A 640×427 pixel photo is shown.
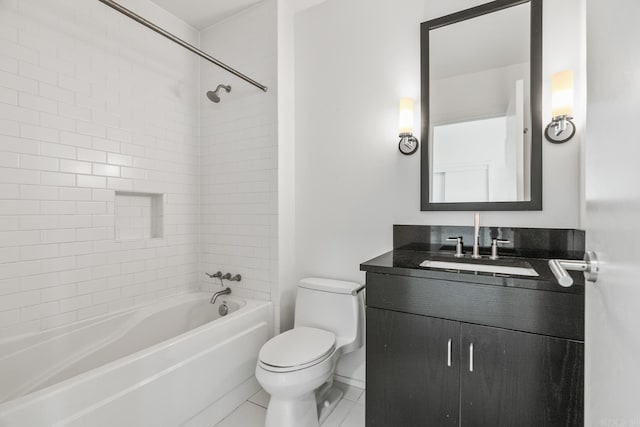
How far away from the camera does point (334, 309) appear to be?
5.97 feet

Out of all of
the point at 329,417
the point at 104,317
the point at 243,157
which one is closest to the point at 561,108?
the point at 243,157

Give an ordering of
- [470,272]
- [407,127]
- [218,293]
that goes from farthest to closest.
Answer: [218,293] < [407,127] < [470,272]

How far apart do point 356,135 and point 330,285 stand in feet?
3.29

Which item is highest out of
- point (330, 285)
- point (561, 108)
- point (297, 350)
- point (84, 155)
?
point (561, 108)

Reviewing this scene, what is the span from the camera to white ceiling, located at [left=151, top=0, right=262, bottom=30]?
2100 mm

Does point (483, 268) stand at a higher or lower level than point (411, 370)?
higher

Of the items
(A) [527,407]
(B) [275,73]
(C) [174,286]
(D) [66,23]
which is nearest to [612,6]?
(A) [527,407]

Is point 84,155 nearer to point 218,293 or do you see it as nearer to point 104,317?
point 104,317

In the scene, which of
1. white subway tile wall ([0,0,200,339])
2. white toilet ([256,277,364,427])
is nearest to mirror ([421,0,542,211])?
white toilet ([256,277,364,427])

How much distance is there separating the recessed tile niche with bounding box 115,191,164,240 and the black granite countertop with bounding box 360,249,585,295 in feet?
5.47

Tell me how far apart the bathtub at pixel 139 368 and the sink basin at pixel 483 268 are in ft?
3.85

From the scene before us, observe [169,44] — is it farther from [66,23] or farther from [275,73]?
[275,73]

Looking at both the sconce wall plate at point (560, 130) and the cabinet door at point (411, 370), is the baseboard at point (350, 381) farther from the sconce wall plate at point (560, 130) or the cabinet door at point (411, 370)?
the sconce wall plate at point (560, 130)

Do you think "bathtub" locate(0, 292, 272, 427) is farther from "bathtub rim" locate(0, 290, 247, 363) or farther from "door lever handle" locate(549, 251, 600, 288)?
"door lever handle" locate(549, 251, 600, 288)
